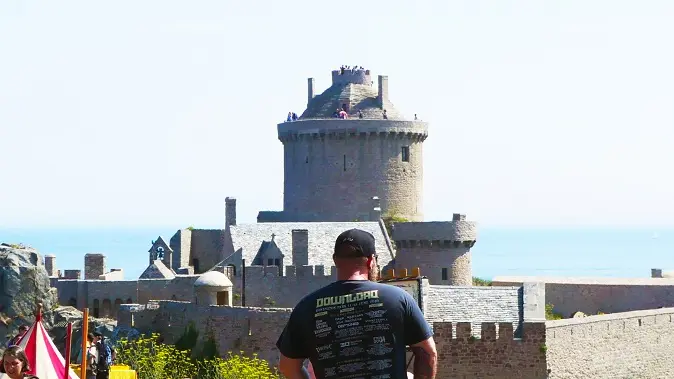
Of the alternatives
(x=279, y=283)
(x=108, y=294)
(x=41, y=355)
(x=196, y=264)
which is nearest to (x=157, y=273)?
(x=108, y=294)

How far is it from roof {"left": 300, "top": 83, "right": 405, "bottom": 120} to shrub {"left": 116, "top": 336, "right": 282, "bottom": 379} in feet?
72.1

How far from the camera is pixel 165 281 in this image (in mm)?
54562

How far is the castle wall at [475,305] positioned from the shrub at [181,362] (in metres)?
5.06

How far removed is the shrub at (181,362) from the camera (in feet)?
126

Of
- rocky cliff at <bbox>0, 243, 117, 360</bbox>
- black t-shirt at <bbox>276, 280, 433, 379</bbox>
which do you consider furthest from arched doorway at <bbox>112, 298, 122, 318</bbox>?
black t-shirt at <bbox>276, 280, 433, 379</bbox>

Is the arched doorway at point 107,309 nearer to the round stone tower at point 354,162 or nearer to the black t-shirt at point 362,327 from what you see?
the round stone tower at point 354,162

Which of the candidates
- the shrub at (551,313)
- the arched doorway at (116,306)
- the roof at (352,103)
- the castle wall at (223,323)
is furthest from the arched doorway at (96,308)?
the shrub at (551,313)

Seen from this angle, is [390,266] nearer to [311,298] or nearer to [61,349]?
[61,349]

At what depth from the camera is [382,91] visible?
6669cm

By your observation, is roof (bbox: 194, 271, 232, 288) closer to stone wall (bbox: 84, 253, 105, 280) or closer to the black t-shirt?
stone wall (bbox: 84, 253, 105, 280)

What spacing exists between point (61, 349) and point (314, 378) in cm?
3904

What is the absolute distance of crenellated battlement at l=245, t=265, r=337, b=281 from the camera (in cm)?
5178

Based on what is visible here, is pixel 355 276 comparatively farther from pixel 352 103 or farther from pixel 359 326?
pixel 352 103

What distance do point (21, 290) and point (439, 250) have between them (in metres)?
15.4
